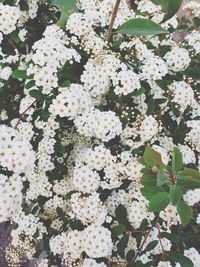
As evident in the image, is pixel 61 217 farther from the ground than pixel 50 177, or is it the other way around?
pixel 50 177

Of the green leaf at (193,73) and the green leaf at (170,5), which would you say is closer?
the green leaf at (170,5)

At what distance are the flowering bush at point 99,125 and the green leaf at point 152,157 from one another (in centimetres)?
43

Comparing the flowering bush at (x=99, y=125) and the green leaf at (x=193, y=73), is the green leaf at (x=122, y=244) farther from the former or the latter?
the green leaf at (x=193, y=73)

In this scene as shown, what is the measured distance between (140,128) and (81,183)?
1.33ft

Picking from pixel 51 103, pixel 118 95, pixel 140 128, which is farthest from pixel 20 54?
pixel 140 128

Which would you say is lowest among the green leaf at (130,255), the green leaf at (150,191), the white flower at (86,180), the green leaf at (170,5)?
the green leaf at (130,255)

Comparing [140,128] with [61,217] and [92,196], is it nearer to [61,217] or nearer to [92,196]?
[92,196]

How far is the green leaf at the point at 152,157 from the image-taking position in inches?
51.4

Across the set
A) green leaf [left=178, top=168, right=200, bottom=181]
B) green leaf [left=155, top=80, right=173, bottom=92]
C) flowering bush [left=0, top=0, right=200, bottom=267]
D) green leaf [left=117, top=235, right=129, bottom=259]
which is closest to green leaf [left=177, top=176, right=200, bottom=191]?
green leaf [left=178, top=168, right=200, bottom=181]

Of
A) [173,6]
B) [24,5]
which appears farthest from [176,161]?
[24,5]

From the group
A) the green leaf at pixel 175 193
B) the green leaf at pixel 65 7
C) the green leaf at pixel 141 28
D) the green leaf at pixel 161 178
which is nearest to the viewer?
the green leaf at pixel 161 178

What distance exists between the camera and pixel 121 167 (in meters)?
1.93

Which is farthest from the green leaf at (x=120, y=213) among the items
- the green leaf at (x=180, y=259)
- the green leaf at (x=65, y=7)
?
the green leaf at (x=65, y=7)

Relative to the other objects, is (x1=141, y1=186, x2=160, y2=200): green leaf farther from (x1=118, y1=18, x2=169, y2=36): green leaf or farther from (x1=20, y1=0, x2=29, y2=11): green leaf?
(x1=20, y1=0, x2=29, y2=11): green leaf
